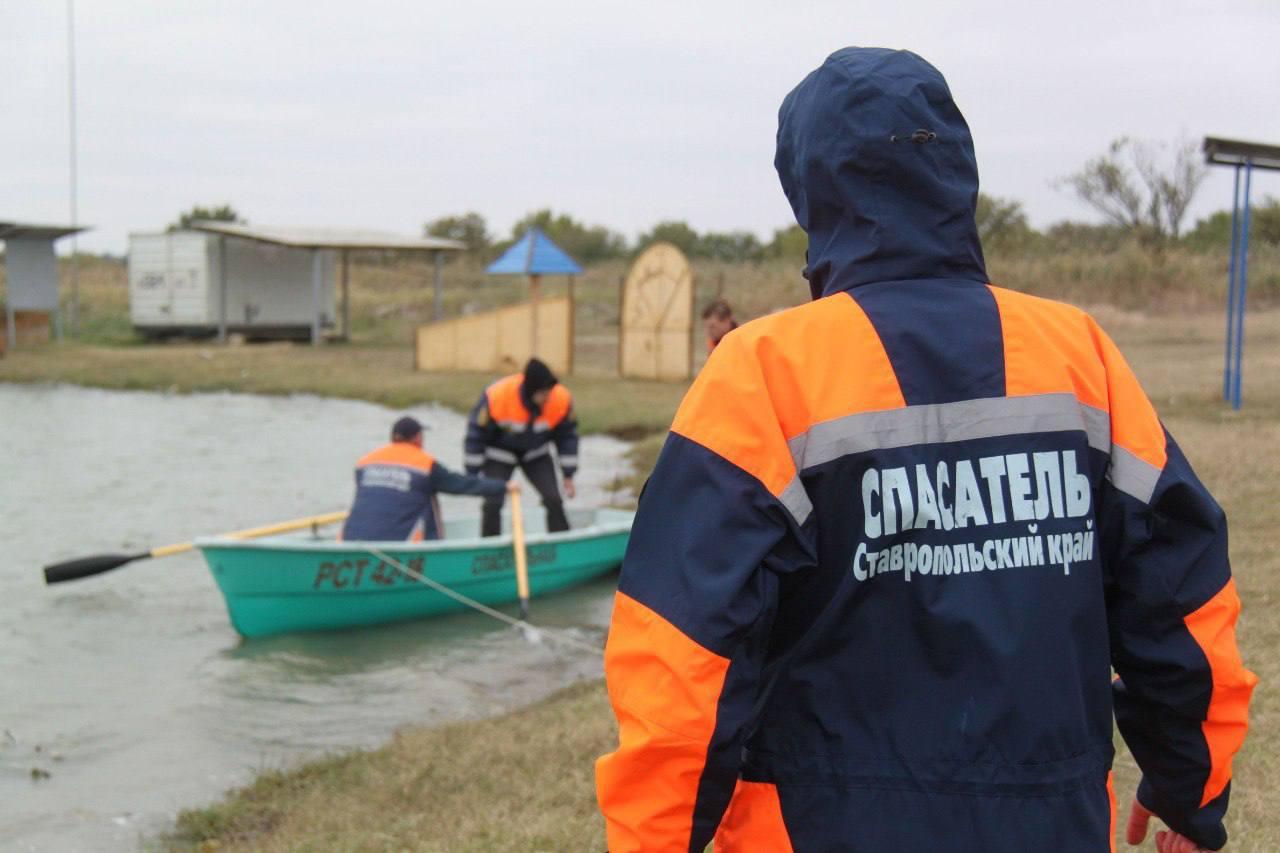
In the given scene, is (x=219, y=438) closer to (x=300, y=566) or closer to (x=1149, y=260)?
(x=300, y=566)

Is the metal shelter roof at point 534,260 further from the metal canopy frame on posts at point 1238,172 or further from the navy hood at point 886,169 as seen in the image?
the navy hood at point 886,169

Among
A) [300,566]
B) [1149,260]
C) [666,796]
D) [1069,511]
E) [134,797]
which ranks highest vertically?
[1149,260]

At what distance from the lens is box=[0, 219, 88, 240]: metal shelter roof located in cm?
3266

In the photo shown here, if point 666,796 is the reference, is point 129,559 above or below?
below

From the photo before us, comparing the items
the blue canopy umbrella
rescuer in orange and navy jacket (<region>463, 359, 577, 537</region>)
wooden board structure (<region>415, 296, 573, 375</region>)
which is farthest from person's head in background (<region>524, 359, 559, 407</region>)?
wooden board structure (<region>415, 296, 573, 375</region>)

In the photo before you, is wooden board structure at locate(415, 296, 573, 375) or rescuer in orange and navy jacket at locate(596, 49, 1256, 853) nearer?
rescuer in orange and navy jacket at locate(596, 49, 1256, 853)

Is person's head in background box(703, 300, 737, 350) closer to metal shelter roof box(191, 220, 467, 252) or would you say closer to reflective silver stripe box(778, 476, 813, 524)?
reflective silver stripe box(778, 476, 813, 524)

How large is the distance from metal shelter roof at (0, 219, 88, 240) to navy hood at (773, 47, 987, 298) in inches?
1344

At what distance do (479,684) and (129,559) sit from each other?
3.14 m

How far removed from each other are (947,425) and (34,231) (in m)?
34.8

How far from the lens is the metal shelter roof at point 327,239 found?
32656 mm

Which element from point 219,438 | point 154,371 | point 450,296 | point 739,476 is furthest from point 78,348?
point 739,476

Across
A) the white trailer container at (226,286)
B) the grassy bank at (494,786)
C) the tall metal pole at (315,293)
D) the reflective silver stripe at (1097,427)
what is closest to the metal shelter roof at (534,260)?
the tall metal pole at (315,293)

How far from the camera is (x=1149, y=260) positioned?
3488 cm
